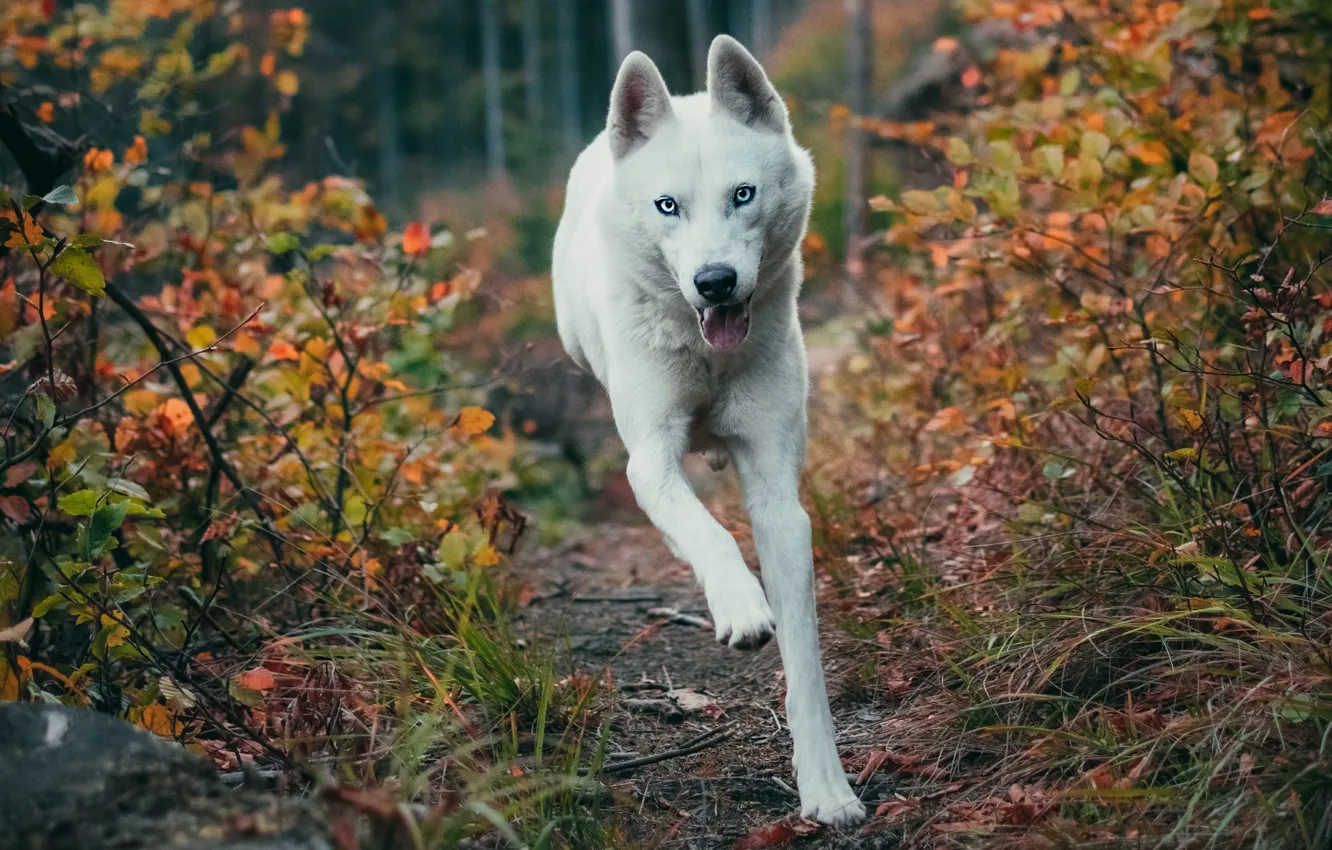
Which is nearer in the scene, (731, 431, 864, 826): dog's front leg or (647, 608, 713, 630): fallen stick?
(731, 431, 864, 826): dog's front leg

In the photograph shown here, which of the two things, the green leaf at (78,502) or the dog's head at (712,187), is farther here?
the dog's head at (712,187)

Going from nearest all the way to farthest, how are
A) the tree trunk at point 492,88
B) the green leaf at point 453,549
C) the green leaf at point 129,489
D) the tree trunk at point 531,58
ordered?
the green leaf at point 129,489, the green leaf at point 453,549, the tree trunk at point 492,88, the tree trunk at point 531,58

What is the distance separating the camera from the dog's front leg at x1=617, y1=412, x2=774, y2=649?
2475 mm

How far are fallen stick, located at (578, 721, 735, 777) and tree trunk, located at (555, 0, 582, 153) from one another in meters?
31.8

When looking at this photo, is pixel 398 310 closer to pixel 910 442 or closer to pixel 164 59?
pixel 164 59

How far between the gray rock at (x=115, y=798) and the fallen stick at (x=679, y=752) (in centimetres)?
105

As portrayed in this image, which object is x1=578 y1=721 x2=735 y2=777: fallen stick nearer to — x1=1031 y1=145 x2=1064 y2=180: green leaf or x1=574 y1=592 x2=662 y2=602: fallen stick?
x1=574 y1=592 x2=662 y2=602: fallen stick

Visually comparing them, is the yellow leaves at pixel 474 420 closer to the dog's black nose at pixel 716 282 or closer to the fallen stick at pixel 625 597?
the dog's black nose at pixel 716 282

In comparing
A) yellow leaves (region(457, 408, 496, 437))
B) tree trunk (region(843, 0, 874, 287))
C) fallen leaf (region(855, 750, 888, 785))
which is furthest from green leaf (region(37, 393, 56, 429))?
tree trunk (region(843, 0, 874, 287))

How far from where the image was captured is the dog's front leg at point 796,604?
2697mm

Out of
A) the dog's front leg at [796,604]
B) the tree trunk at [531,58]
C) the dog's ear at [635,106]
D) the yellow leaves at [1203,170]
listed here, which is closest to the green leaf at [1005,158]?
the yellow leaves at [1203,170]

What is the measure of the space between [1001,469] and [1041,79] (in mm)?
1923

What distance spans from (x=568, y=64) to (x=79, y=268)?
34152 millimetres

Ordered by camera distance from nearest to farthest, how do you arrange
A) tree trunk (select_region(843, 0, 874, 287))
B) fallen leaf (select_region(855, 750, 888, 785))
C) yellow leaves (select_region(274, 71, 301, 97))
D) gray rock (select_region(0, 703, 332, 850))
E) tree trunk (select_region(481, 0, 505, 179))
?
gray rock (select_region(0, 703, 332, 850)) → fallen leaf (select_region(855, 750, 888, 785)) → yellow leaves (select_region(274, 71, 301, 97)) → tree trunk (select_region(843, 0, 874, 287)) → tree trunk (select_region(481, 0, 505, 179))
